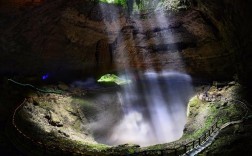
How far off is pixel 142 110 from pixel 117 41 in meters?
7.73

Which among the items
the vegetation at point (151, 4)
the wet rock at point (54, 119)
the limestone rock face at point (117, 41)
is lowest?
the wet rock at point (54, 119)

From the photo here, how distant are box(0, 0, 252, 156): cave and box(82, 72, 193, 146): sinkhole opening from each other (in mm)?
106

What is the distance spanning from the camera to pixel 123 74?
33.6m

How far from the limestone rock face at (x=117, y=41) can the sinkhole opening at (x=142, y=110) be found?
189 centimetres

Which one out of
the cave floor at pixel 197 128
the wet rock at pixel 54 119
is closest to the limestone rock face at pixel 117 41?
the cave floor at pixel 197 128

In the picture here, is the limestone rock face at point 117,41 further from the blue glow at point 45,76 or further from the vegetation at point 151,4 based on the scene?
the vegetation at point 151,4

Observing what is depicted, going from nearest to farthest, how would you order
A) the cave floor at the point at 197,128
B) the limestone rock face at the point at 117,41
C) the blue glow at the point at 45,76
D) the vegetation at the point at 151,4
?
the cave floor at the point at 197,128 < the limestone rock face at the point at 117,41 < the vegetation at the point at 151,4 < the blue glow at the point at 45,76

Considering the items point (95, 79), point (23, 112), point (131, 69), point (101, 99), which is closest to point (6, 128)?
point (23, 112)

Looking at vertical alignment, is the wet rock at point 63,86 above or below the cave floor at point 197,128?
below

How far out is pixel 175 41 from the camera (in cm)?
2983

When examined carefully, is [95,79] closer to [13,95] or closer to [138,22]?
[138,22]

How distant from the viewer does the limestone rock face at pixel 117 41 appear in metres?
25.3

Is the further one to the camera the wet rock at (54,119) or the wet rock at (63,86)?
the wet rock at (63,86)

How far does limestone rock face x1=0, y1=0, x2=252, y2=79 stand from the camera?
25297 millimetres
